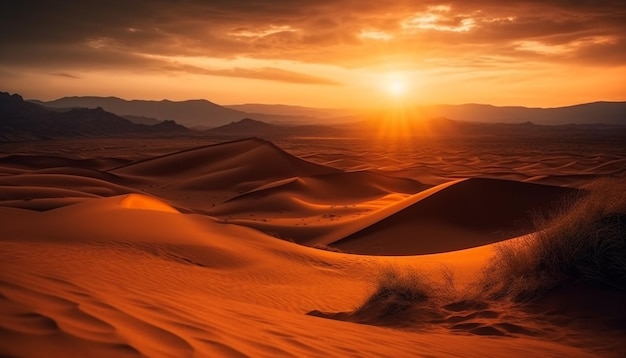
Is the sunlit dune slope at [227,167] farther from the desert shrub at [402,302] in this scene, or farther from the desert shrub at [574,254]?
Result: the desert shrub at [574,254]

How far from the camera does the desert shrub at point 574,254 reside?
5766 mm

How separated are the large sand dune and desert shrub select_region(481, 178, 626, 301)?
1.23ft

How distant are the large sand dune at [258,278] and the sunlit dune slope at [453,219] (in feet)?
0.25

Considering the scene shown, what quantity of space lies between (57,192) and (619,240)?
1908 centimetres

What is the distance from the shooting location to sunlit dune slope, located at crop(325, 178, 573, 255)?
17000mm

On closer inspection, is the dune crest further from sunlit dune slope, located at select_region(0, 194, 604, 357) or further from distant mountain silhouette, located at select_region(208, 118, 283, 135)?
distant mountain silhouette, located at select_region(208, 118, 283, 135)

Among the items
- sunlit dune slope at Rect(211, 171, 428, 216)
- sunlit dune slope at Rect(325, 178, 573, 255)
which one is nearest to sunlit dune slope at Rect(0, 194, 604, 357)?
sunlit dune slope at Rect(325, 178, 573, 255)

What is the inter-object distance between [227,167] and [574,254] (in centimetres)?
3472

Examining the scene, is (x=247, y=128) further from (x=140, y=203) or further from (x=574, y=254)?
(x=574, y=254)

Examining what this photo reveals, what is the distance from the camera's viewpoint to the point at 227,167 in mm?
39125

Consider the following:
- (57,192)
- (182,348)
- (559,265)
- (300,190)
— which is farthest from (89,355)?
(300,190)

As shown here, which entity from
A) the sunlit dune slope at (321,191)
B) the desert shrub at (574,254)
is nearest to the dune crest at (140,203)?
the sunlit dune slope at (321,191)

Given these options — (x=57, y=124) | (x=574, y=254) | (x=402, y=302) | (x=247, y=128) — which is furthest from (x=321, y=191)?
(x=247, y=128)

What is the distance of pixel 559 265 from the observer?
243 inches
